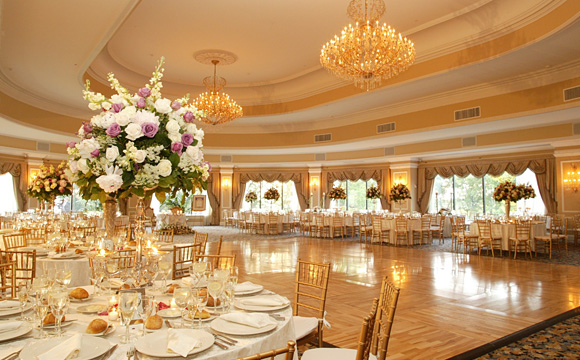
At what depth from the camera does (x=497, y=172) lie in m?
14.5

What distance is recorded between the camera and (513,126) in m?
11.8

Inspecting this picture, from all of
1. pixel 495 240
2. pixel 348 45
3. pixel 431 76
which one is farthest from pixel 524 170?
pixel 348 45

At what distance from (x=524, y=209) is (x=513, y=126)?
12.8ft

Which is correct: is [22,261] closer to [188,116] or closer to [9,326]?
[9,326]

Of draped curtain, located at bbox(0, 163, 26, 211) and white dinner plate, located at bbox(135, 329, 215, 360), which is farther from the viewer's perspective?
draped curtain, located at bbox(0, 163, 26, 211)

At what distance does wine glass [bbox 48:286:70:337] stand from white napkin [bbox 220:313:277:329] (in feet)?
2.55

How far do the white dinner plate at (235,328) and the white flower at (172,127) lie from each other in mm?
1124

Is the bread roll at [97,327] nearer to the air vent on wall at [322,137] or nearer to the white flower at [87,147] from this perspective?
the white flower at [87,147]

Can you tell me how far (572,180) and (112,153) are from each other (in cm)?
1383

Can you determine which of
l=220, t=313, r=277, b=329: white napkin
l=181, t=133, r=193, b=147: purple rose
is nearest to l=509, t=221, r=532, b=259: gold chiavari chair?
l=220, t=313, r=277, b=329: white napkin

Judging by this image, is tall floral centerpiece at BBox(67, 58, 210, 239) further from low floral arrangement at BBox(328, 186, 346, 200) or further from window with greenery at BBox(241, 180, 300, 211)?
window with greenery at BBox(241, 180, 300, 211)

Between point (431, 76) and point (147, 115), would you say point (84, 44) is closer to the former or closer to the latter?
point (147, 115)

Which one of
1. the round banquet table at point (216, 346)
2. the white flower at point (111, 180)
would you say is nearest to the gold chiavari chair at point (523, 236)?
the round banquet table at point (216, 346)

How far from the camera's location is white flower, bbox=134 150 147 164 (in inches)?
88.9
